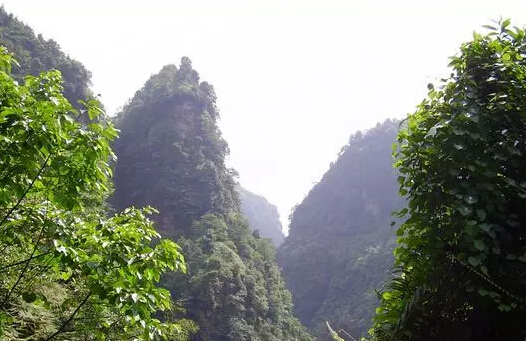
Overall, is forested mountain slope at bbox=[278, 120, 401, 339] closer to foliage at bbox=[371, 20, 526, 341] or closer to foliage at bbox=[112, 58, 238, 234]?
foliage at bbox=[112, 58, 238, 234]

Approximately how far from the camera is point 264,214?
112125mm

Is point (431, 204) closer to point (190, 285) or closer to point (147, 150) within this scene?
point (190, 285)

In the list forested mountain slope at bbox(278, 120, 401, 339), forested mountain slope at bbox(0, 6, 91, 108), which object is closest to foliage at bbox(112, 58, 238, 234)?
forested mountain slope at bbox(0, 6, 91, 108)

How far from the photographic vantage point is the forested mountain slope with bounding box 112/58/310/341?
105 feet


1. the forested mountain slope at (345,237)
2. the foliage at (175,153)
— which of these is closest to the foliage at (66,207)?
the foliage at (175,153)

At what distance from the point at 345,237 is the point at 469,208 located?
74126mm

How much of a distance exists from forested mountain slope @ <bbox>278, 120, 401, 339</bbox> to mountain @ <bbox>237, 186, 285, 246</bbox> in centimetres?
2334

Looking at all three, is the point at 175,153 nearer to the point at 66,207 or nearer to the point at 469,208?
the point at 66,207

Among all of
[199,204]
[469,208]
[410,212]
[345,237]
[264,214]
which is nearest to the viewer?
[469,208]

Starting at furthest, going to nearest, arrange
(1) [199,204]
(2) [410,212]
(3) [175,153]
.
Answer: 1. (3) [175,153]
2. (1) [199,204]
3. (2) [410,212]

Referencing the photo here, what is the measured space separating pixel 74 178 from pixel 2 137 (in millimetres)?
466

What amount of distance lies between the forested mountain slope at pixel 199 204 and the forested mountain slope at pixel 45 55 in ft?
29.1

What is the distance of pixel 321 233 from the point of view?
3036 inches

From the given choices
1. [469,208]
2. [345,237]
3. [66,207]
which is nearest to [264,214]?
[345,237]
